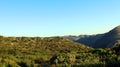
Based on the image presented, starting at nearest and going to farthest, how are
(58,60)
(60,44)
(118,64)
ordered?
(118,64), (58,60), (60,44)

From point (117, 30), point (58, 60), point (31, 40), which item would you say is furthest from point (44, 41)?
point (117, 30)

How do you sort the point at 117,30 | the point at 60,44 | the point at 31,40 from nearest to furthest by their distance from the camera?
the point at 60,44 < the point at 31,40 < the point at 117,30

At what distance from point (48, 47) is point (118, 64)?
44421 millimetres

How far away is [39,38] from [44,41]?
483 cm

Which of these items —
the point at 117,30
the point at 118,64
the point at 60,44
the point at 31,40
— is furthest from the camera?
the point at 117,30

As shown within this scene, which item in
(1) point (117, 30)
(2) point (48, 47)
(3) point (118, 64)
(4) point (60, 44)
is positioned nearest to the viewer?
(3) point (118, 64)

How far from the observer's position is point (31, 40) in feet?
253

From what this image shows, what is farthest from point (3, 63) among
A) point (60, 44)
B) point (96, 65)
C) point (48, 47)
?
point (60, 44)

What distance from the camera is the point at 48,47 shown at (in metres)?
67.4

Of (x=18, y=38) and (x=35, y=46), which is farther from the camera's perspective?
(x=18, y=38)

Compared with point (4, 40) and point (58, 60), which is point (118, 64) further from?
point (4, 40)

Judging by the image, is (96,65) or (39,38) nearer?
(96,65)

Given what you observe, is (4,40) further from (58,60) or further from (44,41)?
(58,60)

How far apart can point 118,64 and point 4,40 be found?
2096 inches
